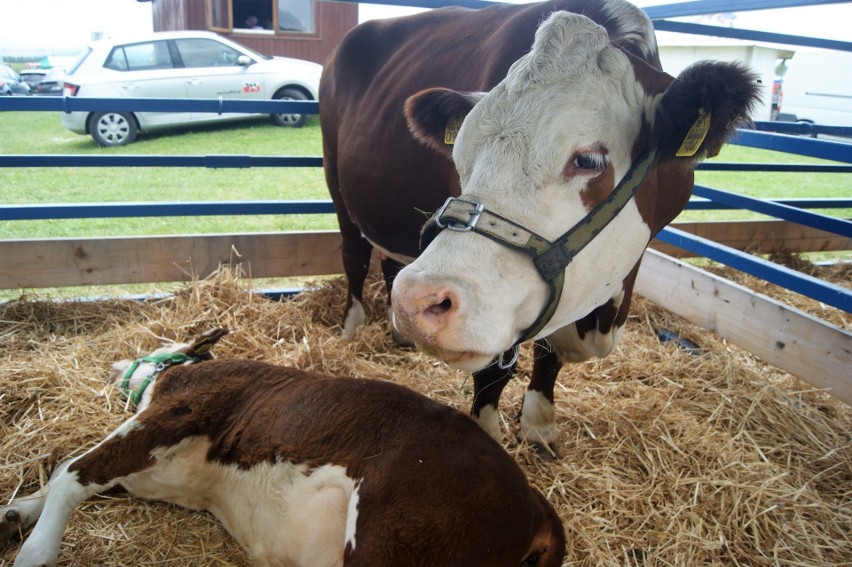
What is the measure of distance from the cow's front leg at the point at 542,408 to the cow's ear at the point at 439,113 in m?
1.06

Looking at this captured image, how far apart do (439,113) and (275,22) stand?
15.2m

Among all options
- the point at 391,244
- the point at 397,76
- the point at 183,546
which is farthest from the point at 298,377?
the point at 397,76

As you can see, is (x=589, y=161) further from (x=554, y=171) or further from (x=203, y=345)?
(x=203, y=345)

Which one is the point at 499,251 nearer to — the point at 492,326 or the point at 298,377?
the point at 492,326

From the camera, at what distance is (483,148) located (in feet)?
5.42

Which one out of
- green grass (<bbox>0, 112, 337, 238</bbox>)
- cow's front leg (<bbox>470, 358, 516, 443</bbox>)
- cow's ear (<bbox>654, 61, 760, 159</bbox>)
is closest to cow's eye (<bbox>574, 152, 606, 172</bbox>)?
cow's ear (<bbox>654, 61, 760, 159</bbox>)

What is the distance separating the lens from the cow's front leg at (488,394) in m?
2.49

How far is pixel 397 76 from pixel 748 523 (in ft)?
8.12

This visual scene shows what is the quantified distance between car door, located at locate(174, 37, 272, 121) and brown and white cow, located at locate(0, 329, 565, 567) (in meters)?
9.54

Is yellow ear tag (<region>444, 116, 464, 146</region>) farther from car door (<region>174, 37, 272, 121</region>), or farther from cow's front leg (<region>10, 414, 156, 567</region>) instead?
car door (<region>174, 37, 272, 121</region>)

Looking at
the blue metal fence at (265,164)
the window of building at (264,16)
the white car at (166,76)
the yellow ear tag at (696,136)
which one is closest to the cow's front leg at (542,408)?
the yellow ear tag at (696,136)

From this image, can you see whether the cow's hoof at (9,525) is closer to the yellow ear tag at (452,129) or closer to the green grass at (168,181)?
the yellow ear tag at (452,129)

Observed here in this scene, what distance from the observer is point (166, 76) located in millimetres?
10602

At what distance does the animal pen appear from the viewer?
90.0 inches
